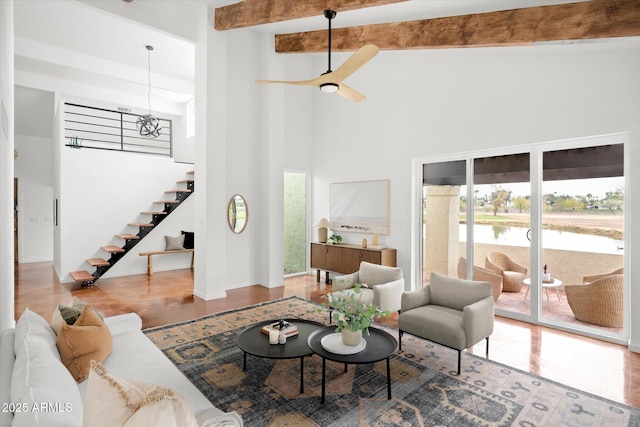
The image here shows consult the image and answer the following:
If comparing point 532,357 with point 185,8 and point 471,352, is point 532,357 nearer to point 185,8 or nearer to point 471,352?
point 471,352

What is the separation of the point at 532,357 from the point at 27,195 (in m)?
12.0

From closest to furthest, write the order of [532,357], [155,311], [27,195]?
[532,357] < [155,311] < [27,195]

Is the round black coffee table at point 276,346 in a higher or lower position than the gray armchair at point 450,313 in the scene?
lower

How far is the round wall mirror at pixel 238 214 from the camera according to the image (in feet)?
20.7

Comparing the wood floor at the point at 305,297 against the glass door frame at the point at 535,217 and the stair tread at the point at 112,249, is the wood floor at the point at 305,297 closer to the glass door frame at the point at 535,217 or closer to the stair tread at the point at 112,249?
the glass door frame at the point at 535,217

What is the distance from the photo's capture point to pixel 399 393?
2807mm

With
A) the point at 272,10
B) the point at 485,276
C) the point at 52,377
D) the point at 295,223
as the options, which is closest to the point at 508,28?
the point at 272,10

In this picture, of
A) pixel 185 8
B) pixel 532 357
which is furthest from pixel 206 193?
pixel 532 357

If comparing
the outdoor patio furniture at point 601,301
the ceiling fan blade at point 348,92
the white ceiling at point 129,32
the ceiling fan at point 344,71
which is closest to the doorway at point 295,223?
the white ceiling at point 129,32

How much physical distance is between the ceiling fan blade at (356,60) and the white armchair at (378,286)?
8.37 feet

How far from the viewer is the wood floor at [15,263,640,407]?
3156mm

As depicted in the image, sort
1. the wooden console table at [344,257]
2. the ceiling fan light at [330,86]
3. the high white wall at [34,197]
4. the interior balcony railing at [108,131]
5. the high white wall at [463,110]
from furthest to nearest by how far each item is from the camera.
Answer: the high white wall at [34,197]
the interior balcony railing at [108,131]
the wooden console table at [344,257]
the high white wall at [463,110]
the ceiling fan light at [330,86]

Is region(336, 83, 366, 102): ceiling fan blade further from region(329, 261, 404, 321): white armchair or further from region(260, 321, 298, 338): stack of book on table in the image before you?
region(260, 321, 298, 338): stack of book on table

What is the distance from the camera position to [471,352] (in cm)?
362
